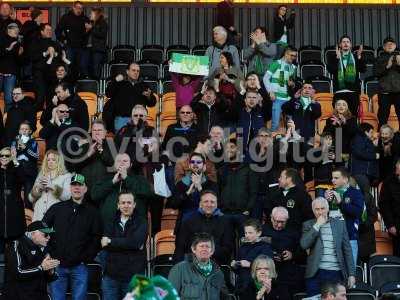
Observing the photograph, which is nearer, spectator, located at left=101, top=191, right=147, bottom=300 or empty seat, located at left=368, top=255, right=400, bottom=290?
spectator, located at left=101, top=191, right=147, bottom=300

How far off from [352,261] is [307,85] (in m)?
4.35

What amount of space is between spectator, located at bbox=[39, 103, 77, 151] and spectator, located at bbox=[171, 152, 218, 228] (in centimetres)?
265

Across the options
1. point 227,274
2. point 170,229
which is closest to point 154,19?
point 170,229

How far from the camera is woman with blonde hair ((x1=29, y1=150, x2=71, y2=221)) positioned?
13.6 meters

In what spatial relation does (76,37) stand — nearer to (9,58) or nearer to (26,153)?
(9,58)

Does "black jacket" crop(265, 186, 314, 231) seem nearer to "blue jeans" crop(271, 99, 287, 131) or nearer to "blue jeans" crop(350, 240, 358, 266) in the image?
"blue jeans" crop(350, 240, 358, 266)

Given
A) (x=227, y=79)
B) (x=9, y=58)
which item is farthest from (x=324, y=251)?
(x=9, y=58)

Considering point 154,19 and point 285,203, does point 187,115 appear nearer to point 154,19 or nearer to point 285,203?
point 285,203

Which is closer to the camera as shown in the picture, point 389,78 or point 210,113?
point 210,113

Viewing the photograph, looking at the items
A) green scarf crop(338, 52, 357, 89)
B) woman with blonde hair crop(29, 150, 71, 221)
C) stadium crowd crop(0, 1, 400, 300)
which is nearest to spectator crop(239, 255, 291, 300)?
stadium crowd crop(0, 1, 400, 300)

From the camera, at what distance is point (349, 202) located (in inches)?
522

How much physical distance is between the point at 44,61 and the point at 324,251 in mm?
7330

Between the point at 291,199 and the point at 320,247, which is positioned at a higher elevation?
the point at 291,199

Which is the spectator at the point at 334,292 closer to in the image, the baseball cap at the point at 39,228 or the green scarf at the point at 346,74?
the baseball cap at the point at 39,228
